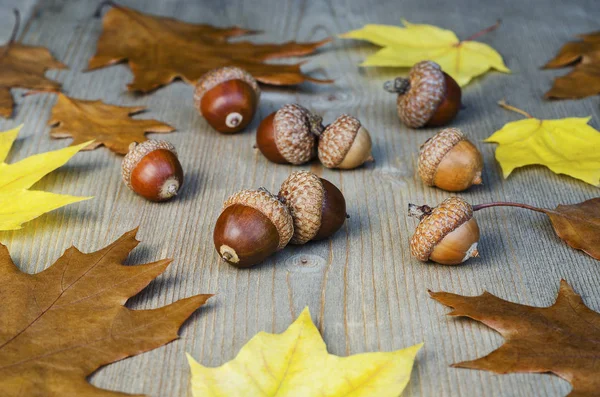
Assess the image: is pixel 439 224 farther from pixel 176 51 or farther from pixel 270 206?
pixel 176 51

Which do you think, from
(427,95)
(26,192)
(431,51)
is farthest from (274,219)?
(431,51)

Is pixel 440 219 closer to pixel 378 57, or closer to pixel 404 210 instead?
pixel 404 210

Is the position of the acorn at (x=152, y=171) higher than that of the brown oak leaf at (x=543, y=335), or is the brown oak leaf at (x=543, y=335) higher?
the brown oak leaf at (x=543, y=335)

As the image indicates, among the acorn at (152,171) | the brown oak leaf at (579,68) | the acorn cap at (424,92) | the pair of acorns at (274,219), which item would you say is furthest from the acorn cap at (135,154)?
the brown oak leaf at (579,68)

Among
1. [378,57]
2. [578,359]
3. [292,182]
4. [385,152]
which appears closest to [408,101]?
[385,152]

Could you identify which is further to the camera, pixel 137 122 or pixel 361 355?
pixel 137 122

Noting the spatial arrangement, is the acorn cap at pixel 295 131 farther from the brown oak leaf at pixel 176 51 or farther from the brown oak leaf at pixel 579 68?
the brown oak leaf at pixel 579 68
